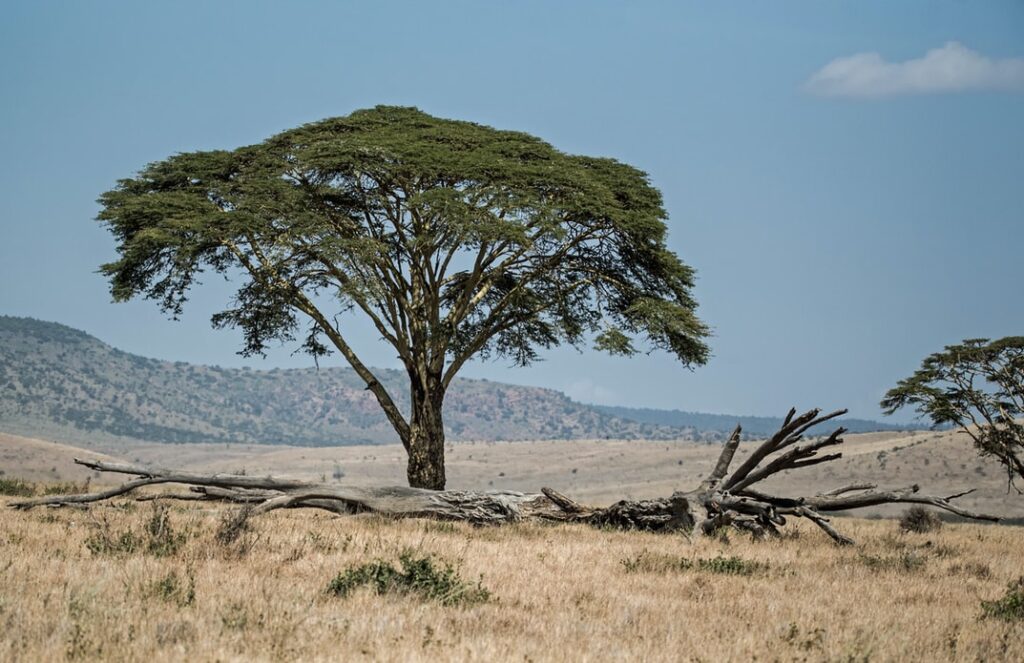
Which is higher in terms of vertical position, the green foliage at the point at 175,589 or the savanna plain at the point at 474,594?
the green foliage at the point at 175,589

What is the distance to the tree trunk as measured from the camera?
95.8 ft

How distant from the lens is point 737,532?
69.6 ft

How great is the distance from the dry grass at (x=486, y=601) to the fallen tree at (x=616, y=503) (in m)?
2.56

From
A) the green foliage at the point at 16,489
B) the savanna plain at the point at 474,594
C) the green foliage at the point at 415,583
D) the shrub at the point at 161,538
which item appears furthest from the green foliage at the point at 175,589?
the green foliage at the point at 16,489

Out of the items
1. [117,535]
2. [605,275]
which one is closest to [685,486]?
[605,275]

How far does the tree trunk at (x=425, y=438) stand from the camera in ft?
95.8

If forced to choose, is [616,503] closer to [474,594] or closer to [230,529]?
[230,529]

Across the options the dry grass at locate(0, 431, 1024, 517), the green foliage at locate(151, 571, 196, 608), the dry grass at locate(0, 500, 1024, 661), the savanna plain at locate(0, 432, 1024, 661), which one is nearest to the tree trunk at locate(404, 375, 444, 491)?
the savanna plain at locate(0, 432, 1024, 661)

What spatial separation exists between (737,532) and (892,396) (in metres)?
29.1

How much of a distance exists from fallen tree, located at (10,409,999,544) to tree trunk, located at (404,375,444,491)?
24.5 feet

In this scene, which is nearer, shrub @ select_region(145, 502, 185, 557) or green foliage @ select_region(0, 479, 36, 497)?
shrub @ select_region(145, 502, 185, 557)

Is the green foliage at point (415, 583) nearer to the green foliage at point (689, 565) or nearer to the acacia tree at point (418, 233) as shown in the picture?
the green foliage at point (689, 565)

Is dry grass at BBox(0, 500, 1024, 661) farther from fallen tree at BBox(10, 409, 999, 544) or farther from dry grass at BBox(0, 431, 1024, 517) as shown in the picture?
dry grass at BBox(0, 431, 1024, 517)

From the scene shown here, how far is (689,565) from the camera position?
590 inches
